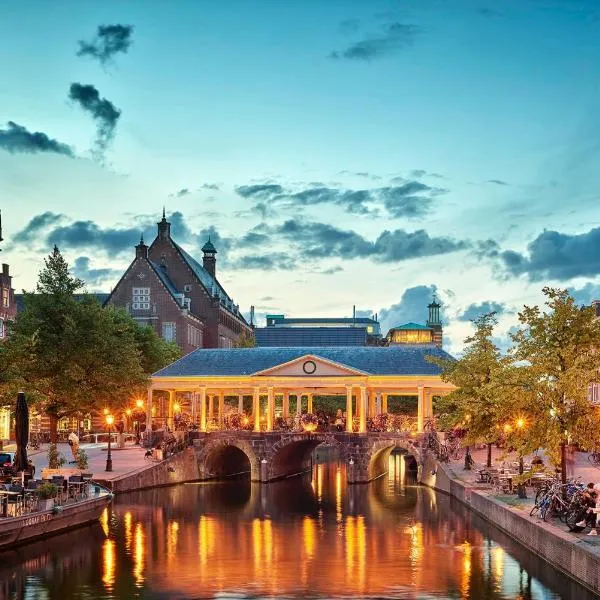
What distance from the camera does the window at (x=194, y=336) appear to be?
427ft

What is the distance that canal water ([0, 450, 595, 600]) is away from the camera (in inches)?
1390

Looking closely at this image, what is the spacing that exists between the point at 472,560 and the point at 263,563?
7977 mm

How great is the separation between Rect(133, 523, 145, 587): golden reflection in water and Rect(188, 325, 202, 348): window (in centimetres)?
7856

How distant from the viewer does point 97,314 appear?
80188mm

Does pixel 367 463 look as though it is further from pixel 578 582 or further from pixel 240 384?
pixel 578 582

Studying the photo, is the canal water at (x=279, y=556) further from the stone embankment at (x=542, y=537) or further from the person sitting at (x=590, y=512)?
the person sitting at (x=590, y=512)

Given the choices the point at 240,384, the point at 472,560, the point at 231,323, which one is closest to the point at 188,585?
the point at 472,560

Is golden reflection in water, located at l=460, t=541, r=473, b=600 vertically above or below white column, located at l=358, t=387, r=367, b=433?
below

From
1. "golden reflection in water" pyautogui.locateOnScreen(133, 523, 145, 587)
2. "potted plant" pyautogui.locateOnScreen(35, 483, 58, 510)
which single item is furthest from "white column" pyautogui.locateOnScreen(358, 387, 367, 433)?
"potted plant" pyautogui.locateOnScreen(35, 483, 58, 510)

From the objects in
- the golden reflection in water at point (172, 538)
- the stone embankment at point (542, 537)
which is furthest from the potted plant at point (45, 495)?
the stone embankment at point (542, 537)

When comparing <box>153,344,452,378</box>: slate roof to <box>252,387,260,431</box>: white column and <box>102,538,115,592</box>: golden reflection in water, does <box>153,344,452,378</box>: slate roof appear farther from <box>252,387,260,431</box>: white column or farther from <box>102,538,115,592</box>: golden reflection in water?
<box>102,538,115,592</box>: golden reflection in water

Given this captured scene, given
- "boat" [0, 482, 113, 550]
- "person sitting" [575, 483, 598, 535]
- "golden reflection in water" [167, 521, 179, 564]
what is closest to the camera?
"person sitting" [575, 483, 598, 535]

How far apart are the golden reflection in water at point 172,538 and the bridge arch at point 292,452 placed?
91.1 ft

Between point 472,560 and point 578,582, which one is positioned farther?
point 472,560
